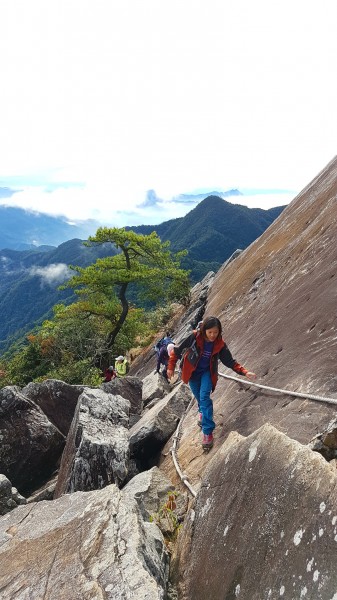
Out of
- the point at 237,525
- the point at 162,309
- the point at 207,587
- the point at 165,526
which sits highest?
the point at 237,525

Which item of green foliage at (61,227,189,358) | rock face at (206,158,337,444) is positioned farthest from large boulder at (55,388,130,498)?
green foliage at (61,227,189,358)

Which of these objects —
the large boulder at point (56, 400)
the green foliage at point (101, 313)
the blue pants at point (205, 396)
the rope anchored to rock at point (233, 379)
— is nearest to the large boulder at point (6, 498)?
the rope anchored to rock at point (233, 379)

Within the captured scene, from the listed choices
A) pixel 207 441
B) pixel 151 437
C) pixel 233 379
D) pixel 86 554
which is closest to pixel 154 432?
pixel 151 437

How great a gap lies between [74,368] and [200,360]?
2147cm

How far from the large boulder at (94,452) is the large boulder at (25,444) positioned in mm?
1971

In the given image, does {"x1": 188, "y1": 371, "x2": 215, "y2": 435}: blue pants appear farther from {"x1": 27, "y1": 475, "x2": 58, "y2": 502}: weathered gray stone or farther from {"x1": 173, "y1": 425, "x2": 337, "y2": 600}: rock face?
{"x1": 27, "y1": 475, "x2": 58, "y2": 502}: weathered gray stone

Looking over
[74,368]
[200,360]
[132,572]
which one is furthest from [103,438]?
[74,368]

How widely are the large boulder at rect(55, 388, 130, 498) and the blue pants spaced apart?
1813 millimetres

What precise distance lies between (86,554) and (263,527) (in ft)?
6.15

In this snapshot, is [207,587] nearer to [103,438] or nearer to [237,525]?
[237,525]

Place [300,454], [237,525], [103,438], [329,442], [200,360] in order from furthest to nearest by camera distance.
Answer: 1. [103,438]
2. [200,360]
3. [329,442]
4. [237,525]
5. [300,454]

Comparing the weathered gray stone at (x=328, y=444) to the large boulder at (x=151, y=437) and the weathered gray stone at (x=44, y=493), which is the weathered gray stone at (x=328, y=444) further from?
the weathered gray stone at (x=44, y=493)

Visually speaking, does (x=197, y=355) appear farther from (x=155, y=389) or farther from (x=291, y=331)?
(x=155, y=389)

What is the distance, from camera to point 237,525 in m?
4.01
